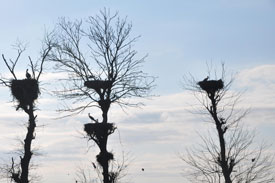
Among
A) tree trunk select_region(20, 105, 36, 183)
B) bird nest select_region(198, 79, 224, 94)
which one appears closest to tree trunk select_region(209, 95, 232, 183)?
bird nest select_region(198, 79, 224, 94)

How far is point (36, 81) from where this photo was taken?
90.1ft

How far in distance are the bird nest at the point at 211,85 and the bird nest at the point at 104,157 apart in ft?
14.6

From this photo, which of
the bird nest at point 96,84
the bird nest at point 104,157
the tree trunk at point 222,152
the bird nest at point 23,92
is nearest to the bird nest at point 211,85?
the tree trunk at point 222,152

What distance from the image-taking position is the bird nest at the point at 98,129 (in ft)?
74.6

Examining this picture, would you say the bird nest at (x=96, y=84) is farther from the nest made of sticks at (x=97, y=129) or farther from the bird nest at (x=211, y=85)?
the bird nest at (x=211, y=85)

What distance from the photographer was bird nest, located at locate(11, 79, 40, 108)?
27.0 metres

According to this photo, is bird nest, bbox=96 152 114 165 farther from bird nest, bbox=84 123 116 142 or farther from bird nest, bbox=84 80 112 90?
bird nest, bbox=84 80 112 90

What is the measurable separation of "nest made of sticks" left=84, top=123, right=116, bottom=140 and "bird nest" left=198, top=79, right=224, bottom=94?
391 cm

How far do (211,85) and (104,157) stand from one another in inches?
197

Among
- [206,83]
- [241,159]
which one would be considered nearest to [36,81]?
[206,83]

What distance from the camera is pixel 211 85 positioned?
22.5m

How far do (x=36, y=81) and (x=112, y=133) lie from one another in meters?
6.18

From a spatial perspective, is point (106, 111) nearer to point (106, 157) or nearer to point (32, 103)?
point (106, 157)

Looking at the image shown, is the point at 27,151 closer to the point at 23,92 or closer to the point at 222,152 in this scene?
the point at 23,92
